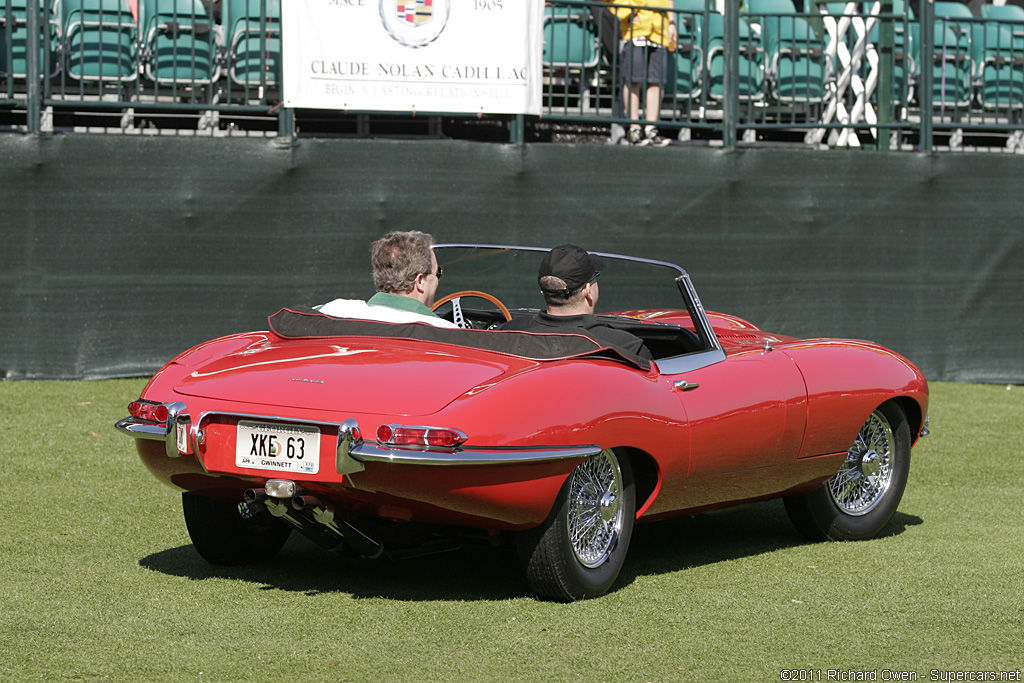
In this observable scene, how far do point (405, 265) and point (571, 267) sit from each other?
2.07 ft

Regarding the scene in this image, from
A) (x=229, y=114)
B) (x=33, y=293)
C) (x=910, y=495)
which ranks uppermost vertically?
(x=229, y=114)

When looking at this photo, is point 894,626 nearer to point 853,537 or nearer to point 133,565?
point 853,537

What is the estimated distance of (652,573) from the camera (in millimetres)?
5156

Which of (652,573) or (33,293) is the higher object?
(33,293)

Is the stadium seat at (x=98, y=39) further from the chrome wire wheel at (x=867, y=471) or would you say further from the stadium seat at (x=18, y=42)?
the chrome wire wheel at (x=867, y=471)

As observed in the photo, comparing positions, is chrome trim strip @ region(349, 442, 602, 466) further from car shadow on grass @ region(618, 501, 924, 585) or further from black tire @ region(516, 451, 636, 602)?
car shadow on grass @ region(618, 501, 924, 585)

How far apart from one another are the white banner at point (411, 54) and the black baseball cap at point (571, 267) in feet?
15.7

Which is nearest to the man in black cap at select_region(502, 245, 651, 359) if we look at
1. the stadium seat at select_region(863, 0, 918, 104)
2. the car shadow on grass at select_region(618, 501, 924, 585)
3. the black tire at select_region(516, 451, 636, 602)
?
the black tire at select_region(516, 451, 636, 602)

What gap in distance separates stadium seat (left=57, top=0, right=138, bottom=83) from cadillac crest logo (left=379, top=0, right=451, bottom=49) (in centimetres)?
188

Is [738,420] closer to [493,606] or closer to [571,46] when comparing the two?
[493,606]

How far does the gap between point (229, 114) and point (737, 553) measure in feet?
22.2

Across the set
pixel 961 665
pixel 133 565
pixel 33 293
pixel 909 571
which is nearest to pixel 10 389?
pixel 33 293

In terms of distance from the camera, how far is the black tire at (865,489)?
5797mm

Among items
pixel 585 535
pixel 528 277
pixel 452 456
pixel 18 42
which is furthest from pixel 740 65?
pixel 452 456
